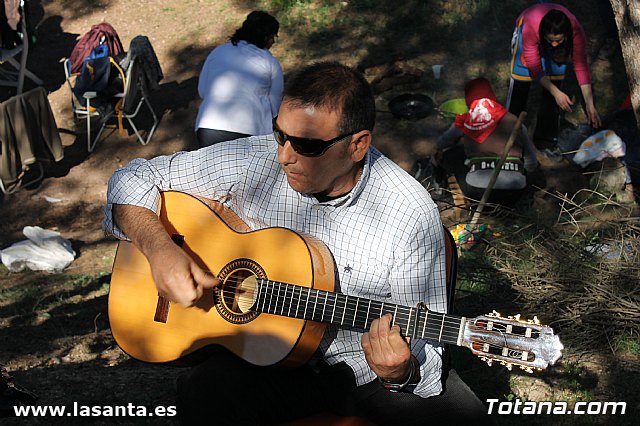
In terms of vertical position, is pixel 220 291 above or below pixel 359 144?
below

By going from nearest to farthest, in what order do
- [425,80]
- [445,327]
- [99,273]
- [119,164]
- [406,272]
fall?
[445,327] → [406,272] → [99,273] → [119,164] → [425,80]

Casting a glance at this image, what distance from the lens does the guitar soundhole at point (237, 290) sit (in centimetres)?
295

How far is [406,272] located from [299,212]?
19.4 inches

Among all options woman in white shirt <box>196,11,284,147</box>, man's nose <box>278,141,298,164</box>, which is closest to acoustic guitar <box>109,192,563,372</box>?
man's nose <box>278,141,298,164</box>

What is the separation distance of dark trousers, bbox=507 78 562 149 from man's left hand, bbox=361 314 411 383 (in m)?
5.14

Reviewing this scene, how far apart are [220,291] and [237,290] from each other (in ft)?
0.21

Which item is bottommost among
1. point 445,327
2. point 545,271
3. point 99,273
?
point 99,273

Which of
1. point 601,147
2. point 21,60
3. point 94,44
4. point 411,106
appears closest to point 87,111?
point 94,44

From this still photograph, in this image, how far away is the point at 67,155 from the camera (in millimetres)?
8391

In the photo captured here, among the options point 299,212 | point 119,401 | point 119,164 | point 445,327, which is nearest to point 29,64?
point 119,164

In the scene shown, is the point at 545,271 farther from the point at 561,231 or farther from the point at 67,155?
the point at 67,155

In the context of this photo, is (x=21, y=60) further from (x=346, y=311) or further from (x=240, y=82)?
(x=346, y=311)

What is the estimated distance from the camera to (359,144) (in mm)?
2936

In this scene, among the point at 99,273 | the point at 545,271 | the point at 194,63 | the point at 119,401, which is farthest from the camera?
the point at 194,63
